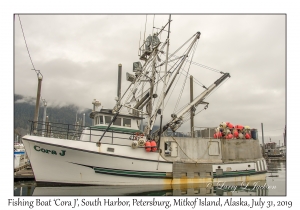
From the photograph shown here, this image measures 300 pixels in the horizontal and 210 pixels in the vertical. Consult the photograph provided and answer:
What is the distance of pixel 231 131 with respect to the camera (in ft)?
51.8

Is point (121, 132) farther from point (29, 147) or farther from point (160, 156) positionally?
point (29, 147)

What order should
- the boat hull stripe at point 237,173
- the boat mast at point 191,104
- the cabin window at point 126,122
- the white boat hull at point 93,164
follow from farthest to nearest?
the boat mast at point 191,104 → the boat hull stripe at point 237,173 → the cabin window at point 126,122 → the white boat hull at point 93,164

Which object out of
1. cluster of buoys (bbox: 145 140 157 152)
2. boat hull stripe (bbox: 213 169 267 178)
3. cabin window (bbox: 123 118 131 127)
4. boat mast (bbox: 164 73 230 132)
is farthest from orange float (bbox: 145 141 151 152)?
boat hull stripe (bbox: 213 169 267 178)

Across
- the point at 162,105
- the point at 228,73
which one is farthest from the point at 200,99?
the point at 162,105

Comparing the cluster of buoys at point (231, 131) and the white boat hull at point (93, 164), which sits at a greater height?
the cluster of buoys at point (231, 131)

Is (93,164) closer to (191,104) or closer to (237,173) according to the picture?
(191,104)

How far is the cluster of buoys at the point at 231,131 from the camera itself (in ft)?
50.0

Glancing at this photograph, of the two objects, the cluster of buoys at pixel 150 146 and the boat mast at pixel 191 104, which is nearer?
the cluster of buoys at pixel 150 146

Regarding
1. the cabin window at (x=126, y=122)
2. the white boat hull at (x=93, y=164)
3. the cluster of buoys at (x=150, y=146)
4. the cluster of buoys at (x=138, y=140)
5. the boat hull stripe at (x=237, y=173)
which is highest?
the cabin window at (x=126, y=122)

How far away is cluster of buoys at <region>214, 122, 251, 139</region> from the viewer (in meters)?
15.2

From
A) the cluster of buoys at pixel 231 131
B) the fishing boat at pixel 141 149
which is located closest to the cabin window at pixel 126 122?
the fishing boat at pixel 141 149

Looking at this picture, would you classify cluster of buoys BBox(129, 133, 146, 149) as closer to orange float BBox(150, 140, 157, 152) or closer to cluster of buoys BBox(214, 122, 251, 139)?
orange float BBox(150, 140, 157, 152)

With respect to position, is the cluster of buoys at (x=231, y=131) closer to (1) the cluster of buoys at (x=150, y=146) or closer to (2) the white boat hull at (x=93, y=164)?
(2) the white boat hull at (x=93, y=164)

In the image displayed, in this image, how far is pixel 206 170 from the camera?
13.7m
